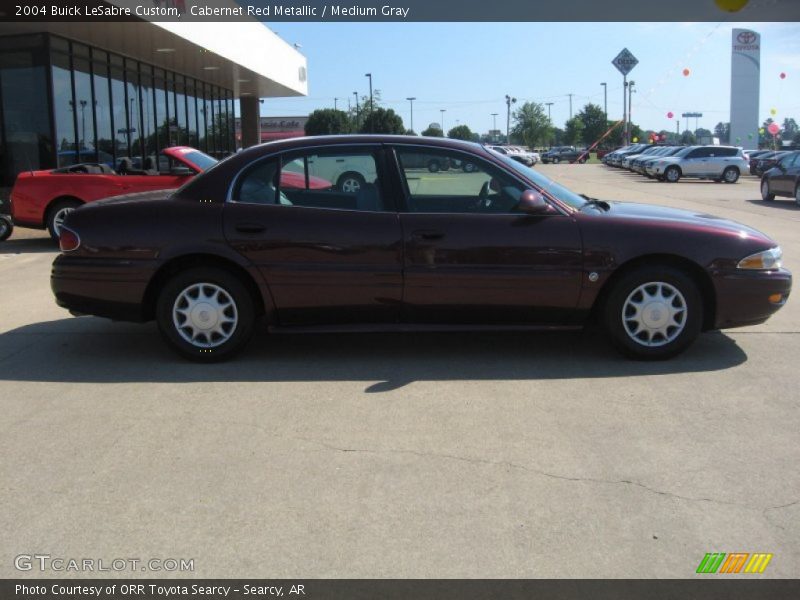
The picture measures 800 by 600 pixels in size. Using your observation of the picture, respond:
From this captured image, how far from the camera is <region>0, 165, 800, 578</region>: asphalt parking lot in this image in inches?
127

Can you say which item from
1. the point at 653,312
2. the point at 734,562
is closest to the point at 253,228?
the point at 653,312

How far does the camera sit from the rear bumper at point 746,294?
5.67 metres

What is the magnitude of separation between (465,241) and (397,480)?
2201 mm

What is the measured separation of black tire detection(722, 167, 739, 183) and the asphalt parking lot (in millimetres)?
31944

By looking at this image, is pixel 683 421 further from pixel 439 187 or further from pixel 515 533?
pixel 439 187

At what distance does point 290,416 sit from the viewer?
185 inches

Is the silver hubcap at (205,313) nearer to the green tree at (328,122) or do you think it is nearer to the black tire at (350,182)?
the black tire at (350,182)

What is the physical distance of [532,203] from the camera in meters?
5.49

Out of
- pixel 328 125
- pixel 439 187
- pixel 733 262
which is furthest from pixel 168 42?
pixel 328 125

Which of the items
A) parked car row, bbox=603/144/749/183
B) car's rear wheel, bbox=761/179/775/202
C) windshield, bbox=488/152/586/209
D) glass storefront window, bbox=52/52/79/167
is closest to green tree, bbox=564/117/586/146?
parked car row, bbox=603/144/749/183

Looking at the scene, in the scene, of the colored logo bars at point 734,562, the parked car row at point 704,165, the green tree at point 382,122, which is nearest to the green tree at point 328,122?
the green tree at point 382,122

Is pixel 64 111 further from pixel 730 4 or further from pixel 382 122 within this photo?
pixel 382 122

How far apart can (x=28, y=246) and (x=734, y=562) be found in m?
12.1

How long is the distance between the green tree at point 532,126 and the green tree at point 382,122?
1351 inches
